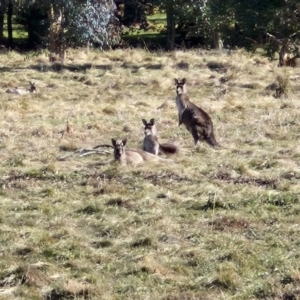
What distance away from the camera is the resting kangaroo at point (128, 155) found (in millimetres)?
11992

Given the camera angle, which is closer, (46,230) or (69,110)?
(46,230)

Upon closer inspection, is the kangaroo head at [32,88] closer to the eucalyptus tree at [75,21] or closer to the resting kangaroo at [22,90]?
the resting kangaroo at [22,90]

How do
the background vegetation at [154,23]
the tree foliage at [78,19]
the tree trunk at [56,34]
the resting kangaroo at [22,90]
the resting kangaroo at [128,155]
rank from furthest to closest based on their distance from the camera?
1. the tree trunk at [56,34]
2. the tree foliage at [78,19]
3. the resting kangaroo at [22,90]
4. the resting kangaroo at [128,155]
5. the background vegetation at [154,23]

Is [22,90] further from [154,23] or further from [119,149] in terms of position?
[154,23]

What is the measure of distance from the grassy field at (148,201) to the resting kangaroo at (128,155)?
0.24m

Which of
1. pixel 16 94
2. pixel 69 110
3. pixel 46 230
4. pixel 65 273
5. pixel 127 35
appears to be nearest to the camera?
pixel 65 273

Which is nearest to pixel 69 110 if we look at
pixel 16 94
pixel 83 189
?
pixel 16 94

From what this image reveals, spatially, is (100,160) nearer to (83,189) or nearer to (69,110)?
(83,189)

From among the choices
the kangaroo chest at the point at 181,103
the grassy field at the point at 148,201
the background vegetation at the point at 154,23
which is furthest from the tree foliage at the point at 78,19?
the kangaroo chest at the point at 181,103

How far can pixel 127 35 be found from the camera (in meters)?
37.3

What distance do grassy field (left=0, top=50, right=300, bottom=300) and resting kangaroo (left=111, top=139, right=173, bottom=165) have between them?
24 cm

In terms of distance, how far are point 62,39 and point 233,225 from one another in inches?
702

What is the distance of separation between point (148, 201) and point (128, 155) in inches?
86.9

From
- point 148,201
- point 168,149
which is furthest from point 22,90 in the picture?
point 148,201
